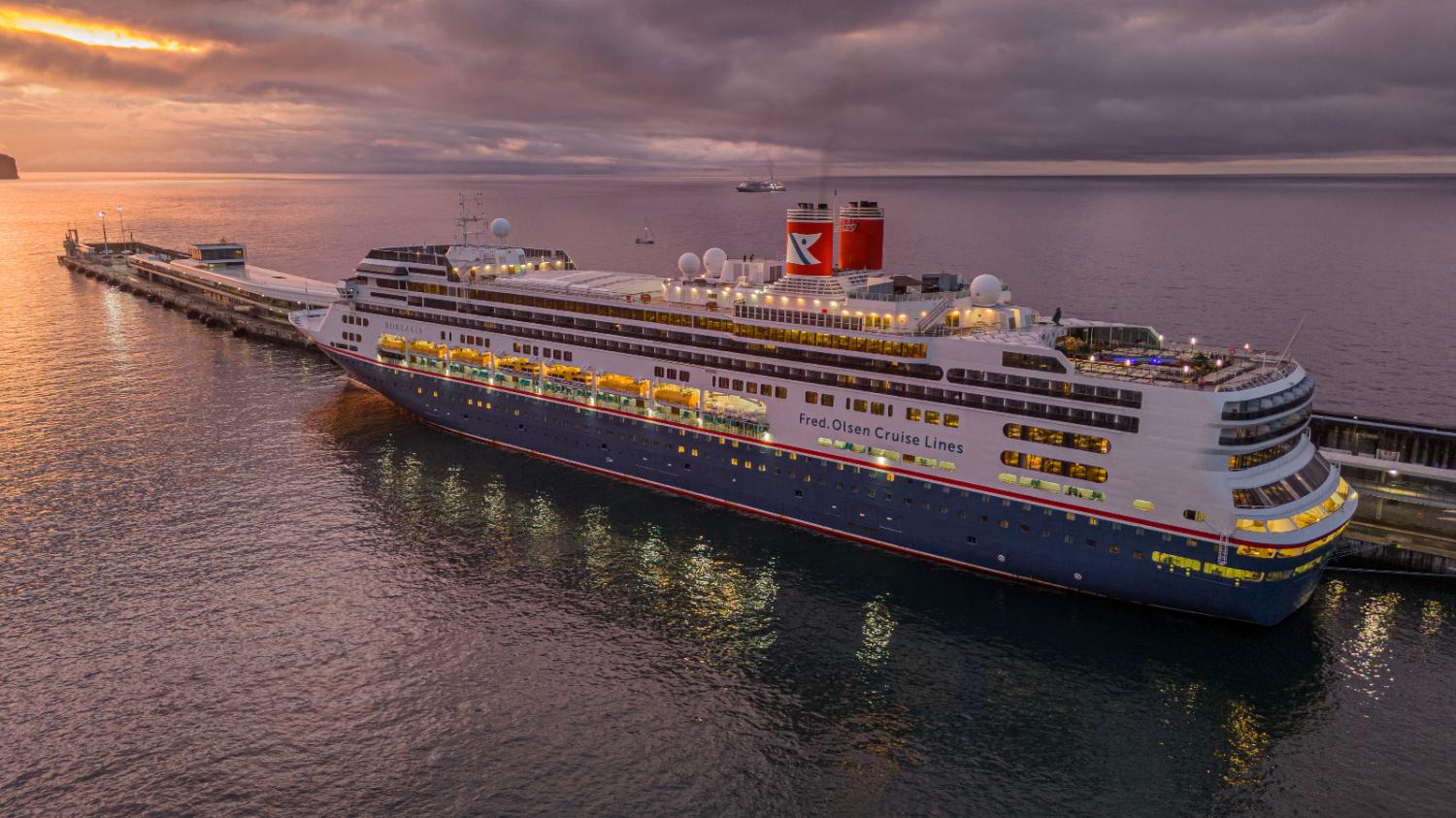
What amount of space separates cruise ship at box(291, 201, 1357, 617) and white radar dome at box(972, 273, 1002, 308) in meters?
0.22

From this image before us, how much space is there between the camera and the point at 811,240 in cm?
4488

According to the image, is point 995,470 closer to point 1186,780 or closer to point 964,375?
point 964,375

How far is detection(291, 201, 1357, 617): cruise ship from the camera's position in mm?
33469

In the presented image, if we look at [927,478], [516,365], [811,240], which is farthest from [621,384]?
[927,478]

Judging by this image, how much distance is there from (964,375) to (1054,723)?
612 inches

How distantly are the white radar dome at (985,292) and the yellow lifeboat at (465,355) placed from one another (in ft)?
105

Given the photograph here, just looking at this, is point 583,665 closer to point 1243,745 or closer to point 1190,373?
point 1243,745

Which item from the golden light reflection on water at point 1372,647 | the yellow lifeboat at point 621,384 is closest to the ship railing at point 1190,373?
the golden light reflection on water at point 1372,647

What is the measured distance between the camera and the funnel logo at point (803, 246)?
4484cm

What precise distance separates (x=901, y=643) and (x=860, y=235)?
79.0ft

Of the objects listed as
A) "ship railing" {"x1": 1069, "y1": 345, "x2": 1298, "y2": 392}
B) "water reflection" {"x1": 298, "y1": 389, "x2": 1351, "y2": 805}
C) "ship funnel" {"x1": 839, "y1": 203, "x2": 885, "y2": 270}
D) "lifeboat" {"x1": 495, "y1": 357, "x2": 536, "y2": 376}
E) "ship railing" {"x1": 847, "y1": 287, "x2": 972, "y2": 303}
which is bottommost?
"water reflection" {"x1": 298, "y1": 389, "x2": 1351, "y2": 805}

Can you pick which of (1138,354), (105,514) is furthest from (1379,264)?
(105,514)

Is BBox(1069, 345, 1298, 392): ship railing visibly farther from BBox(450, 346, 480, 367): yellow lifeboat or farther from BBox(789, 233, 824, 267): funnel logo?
BBox(450, 346, 480, 367): yellow lifeboat

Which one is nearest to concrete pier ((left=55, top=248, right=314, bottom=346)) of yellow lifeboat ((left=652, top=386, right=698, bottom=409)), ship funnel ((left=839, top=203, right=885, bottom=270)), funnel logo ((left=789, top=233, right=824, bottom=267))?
yellow lifeboat ((left=652, top=386, right=698, bottom=409))
